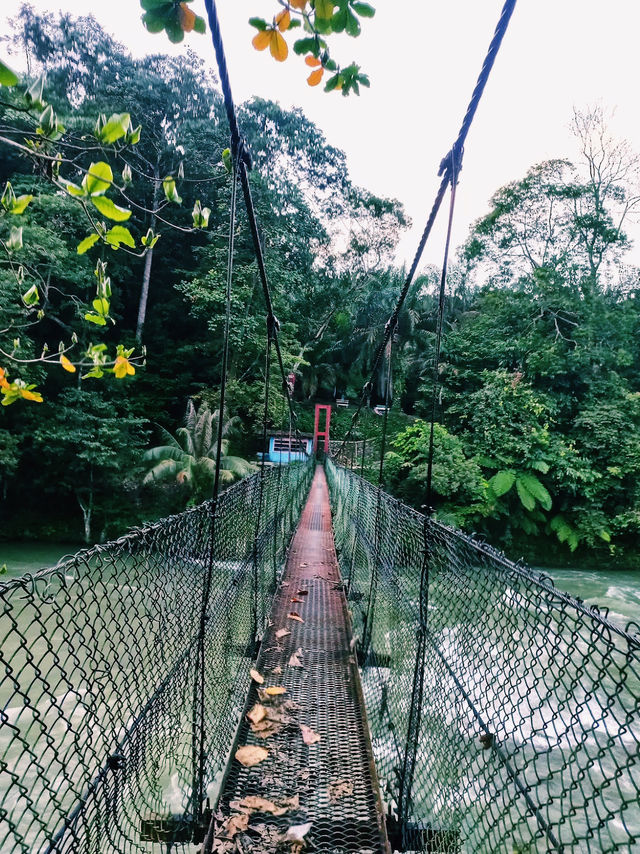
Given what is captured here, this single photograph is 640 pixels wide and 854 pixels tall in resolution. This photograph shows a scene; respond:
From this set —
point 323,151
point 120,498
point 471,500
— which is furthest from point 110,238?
point 323,151

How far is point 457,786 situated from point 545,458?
8438 mm

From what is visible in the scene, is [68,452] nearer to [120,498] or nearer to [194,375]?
[120,498]

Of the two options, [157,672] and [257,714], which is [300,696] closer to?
[257,714]

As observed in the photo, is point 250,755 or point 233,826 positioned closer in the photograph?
point 233,826

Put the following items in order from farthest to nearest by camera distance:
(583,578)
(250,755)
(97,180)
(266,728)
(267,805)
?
(583,578), (266,728), (250,755), (267,805), (97,180)

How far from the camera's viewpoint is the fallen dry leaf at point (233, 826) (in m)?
1.14

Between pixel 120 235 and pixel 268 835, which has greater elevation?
pixel 120 235

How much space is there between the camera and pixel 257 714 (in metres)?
1.57

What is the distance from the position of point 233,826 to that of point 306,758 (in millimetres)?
315

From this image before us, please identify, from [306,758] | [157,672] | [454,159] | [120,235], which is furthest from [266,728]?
[454,159]

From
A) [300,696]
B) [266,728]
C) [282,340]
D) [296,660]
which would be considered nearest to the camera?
[266,728]

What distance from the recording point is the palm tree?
7527 millimetres

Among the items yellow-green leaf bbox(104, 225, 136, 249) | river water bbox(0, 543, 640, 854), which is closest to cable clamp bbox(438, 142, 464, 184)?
yellow-green leaf bbox(104, 225, 136, 249)

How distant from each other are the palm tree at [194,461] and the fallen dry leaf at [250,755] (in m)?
6.06
